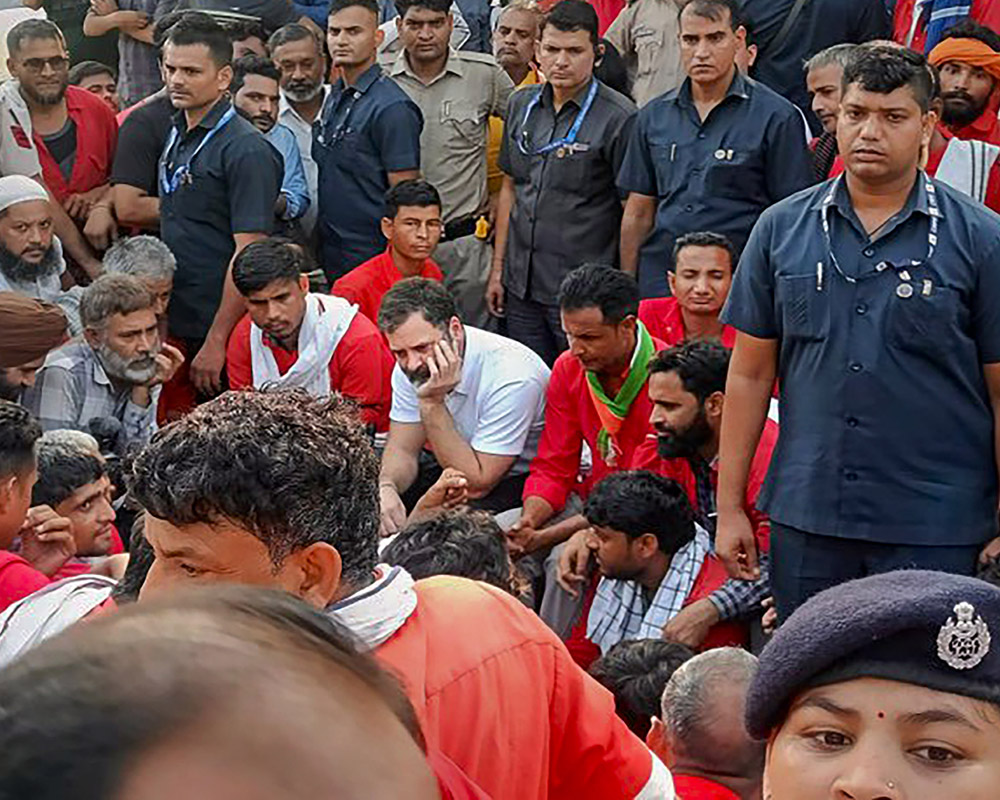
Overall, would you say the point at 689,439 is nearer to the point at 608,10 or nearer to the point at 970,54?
the point at 970,54

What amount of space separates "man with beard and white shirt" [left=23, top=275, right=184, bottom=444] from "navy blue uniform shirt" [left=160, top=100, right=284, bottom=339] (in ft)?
2.41

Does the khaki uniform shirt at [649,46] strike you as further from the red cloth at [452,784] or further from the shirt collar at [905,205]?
the red cloth at [452,784]

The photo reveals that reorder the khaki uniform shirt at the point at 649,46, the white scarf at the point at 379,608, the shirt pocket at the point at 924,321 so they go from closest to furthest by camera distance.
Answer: the white scarf at the point at 379,608, the shirt pocket at the point at 924,321, the khaki uniform shirt at the point at 649,46

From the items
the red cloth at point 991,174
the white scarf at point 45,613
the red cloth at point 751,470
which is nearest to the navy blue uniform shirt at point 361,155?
the red cloth at point 991,174

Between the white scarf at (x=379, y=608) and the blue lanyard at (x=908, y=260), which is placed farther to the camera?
the blue lanyard at (x=908, y=260)

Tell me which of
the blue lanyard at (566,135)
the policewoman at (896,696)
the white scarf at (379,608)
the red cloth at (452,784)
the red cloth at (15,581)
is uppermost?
the red cloth at (452,784)

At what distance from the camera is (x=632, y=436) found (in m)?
5.77

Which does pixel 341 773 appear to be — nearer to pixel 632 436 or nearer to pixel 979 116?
pixel 632 436

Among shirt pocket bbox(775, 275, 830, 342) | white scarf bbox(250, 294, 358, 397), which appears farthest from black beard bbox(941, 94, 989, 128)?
shirt pocket bbox(775, 275, 830, 342)

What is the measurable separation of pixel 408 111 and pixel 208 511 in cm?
552

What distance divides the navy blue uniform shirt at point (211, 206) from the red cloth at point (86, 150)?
604 mm

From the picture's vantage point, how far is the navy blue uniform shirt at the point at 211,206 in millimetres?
6977

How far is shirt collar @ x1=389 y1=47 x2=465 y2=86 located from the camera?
7.80 metres

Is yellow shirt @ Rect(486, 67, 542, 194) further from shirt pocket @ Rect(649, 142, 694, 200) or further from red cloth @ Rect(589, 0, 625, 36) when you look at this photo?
shirt pocket @ Rect(649, 142, 694, 200)
